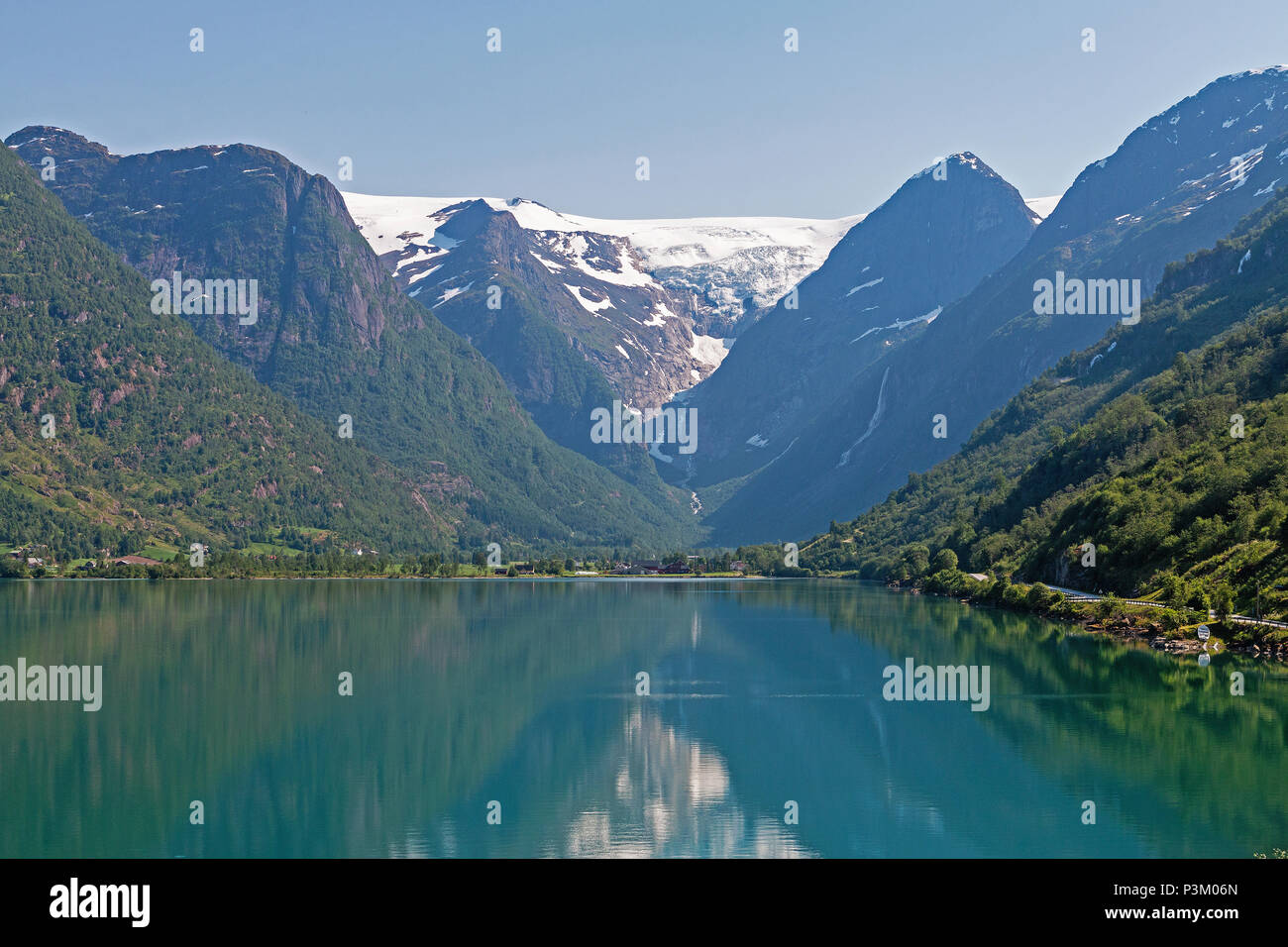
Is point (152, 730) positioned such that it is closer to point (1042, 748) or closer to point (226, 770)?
point (226, 770)

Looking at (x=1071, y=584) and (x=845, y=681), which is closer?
(x=845, y=681)

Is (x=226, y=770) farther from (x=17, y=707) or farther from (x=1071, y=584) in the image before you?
(x=1071, y=584)

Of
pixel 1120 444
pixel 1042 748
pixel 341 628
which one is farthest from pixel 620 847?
pixel 1120 444

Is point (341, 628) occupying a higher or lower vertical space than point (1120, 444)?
lower

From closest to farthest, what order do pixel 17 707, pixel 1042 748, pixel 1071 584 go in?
pixel 1042 748 < pixel 17 707 < pixel 1071 584
